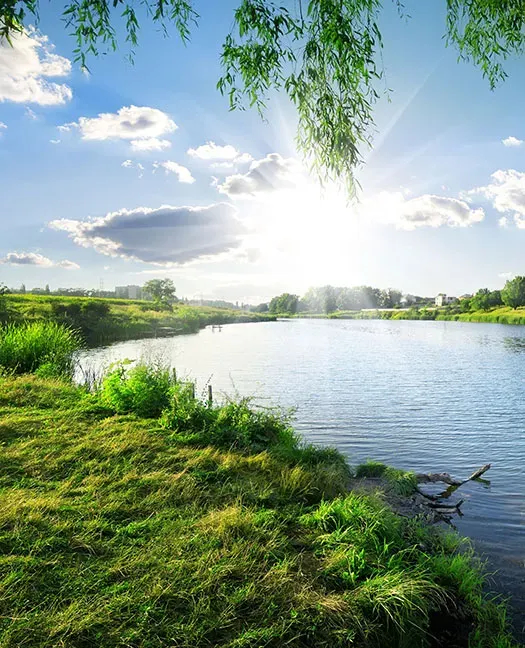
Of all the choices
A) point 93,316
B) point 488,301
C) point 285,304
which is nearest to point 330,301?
point 285,304

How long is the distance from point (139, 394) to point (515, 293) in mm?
112573

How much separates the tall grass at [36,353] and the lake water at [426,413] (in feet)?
8.07

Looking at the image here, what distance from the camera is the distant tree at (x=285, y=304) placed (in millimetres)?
174100

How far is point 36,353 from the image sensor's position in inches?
520

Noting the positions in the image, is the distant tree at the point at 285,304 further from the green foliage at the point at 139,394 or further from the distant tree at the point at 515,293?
the green foliage at the point at 139,394

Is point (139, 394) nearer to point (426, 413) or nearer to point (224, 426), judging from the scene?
point (224, 426)

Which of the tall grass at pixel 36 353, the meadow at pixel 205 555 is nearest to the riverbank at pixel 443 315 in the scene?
the tall grass at pixel 36 353

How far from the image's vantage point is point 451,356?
3241cm

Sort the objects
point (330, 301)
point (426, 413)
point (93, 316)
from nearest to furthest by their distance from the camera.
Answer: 1. point (426, 413)
2. point (93, 316)
3. point (330, 301)

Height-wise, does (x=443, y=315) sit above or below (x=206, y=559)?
above

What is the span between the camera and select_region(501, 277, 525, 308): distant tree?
10344 cm

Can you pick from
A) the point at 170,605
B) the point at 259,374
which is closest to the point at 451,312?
the point at 259,374

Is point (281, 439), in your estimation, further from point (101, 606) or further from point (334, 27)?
point (334, 27)

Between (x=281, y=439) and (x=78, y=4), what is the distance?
22.3ft
